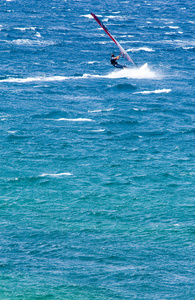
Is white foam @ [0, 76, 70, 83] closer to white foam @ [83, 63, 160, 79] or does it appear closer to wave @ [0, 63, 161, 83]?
wave @ [0, 63, 161, 83]

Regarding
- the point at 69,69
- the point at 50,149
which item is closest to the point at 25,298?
the point at 50,149

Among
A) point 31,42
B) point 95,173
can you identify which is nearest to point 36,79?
point 31,42

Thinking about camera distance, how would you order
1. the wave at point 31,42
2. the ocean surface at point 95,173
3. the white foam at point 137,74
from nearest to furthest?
the ocean surface at point 95,173
the white foam at point 137,74
the wave at point 31,42

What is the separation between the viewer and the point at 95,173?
67.8 m

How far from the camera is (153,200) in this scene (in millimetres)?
61344

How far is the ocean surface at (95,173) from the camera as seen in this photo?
158 feet

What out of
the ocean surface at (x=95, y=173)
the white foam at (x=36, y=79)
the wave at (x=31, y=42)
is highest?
the wave at (x=31, y=42)

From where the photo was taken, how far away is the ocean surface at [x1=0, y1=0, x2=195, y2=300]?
48250 mm

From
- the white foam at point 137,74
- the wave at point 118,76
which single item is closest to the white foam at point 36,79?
the wave at point 118,76

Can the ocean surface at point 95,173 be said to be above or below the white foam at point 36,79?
below

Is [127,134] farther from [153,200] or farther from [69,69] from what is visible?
[69,69]

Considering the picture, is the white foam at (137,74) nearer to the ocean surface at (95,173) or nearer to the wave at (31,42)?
the ocean surface at (95,173)

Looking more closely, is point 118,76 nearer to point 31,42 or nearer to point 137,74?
point 137,74

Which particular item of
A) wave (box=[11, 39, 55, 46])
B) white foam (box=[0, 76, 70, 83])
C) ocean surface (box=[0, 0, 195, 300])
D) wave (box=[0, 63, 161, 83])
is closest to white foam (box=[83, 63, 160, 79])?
wave (box=[0, 63, 161, 83])
